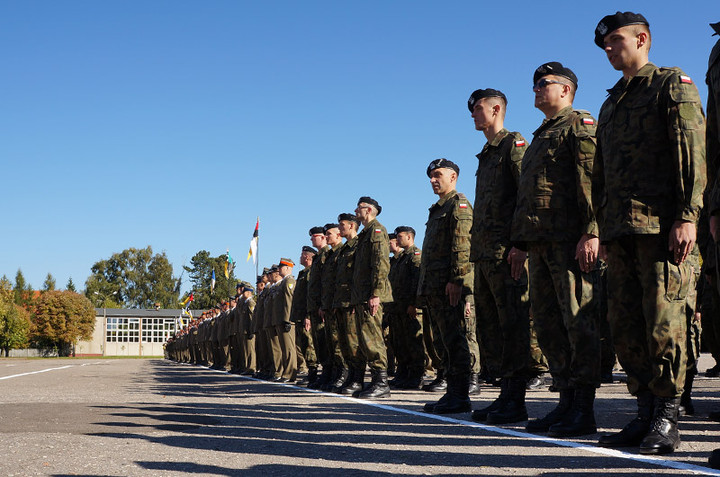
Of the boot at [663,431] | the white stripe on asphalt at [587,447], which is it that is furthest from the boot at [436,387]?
the boot at [663,431]

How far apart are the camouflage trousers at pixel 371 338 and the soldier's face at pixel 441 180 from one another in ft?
6.75

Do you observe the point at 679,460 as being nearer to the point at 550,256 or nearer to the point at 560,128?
the point at 550,256

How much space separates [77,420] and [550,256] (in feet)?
13.1

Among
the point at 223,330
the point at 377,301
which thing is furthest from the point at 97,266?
the point at 377,301

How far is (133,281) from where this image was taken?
362 feet

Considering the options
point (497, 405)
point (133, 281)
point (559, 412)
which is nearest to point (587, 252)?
point (559, 412)

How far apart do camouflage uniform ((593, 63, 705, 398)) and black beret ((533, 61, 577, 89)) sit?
1.03 metres

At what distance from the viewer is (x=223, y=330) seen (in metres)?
24.1

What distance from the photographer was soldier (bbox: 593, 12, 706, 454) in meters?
4.25

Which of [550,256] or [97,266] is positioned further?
[97,266]

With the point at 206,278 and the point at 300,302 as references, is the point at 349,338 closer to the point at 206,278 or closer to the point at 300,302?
the point at 300,302

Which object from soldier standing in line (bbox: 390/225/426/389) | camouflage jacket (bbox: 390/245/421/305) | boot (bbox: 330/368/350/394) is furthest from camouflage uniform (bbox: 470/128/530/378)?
camouflage jacket (bbox: 390/245/421/305)

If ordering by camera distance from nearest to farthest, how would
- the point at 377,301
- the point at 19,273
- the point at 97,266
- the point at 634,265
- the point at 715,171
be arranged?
the point at 715,171
the point at 634,265
the point at 377,301
the point at 97,266
the point at 19,273

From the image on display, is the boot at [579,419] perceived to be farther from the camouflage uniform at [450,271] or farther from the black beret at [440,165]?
the black beret at [440,165]
